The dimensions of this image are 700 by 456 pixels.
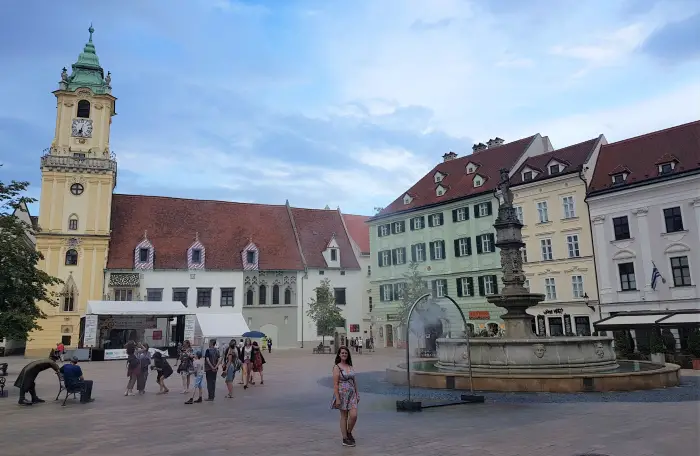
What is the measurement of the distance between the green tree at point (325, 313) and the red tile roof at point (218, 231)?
4492 millimetres

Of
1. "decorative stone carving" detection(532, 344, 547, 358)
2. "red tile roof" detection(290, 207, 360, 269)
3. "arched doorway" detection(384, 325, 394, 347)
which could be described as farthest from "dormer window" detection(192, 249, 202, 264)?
"decorative stone carving" detection(532, 344, 547, 358)

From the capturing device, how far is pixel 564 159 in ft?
137

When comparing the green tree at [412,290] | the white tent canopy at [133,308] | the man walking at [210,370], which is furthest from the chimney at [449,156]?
the man walking at [210,370]

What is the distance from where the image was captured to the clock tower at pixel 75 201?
47281mm

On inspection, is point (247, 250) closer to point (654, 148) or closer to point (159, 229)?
point (159, 229)

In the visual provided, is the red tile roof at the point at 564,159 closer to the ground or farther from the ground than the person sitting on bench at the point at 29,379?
farther from the ground

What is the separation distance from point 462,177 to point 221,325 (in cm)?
2489

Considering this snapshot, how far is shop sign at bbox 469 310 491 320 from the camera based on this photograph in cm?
4359

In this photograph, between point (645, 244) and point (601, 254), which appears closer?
point (645, 244)

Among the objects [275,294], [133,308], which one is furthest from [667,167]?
[133,308]

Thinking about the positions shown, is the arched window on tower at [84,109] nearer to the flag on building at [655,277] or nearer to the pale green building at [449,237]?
the pale green building at [449,237]

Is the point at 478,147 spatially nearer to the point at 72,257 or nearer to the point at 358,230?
the point at 358,230

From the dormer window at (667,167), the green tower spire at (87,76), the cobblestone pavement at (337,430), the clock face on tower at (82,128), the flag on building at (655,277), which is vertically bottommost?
the cobblestone pavement at (337,430)

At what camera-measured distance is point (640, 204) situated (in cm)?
3622
